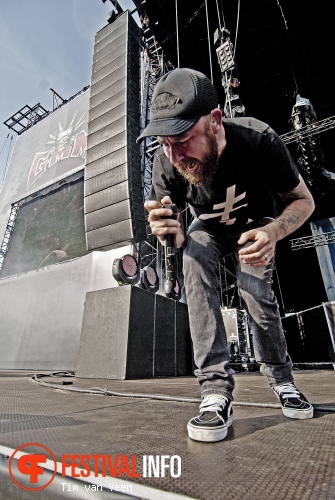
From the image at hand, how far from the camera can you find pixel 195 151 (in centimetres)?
113

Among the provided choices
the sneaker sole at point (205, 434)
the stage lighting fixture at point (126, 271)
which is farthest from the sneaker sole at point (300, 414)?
the stage lighting fixture at point (126, 271)

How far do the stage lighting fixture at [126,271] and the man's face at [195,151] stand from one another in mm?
2930

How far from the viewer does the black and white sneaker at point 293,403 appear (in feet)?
3.39

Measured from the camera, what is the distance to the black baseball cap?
3.51ft

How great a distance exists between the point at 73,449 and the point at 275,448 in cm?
48

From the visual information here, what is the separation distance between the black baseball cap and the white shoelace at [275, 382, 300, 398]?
44.2 inches

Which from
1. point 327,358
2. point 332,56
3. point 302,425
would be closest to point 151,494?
point 302,425

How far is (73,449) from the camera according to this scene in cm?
65

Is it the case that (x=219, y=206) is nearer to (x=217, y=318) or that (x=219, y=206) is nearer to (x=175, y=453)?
(x=217, y=318)

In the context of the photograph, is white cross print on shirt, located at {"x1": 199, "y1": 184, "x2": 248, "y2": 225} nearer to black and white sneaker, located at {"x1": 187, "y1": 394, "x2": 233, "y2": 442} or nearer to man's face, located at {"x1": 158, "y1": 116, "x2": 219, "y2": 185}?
man's face, located at {"x1": 158, "y1": 116, "x2": 219, "y2": 185}

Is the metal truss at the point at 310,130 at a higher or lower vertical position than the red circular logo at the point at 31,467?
higher

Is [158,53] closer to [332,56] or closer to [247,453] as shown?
[332,56]

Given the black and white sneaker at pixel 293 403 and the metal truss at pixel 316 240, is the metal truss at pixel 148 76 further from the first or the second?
the black and white sneaker at pixel 293 403

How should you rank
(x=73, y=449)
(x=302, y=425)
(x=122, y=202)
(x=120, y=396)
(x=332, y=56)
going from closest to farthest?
1. (x=73, y=449)
2. (x=302, y=425)
3. (x=120, y=396)
4. (x=122, y=202)
5. (x=332, y=56)
